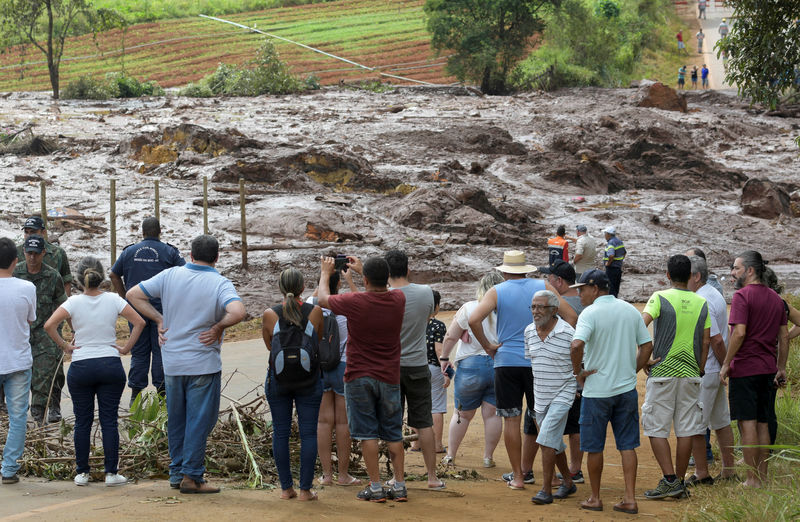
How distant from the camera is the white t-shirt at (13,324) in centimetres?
679

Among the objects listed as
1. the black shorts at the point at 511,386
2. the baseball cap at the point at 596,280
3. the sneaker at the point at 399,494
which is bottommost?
the sneaker at the point at 399,494

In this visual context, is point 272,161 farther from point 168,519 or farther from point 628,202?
point 168,519

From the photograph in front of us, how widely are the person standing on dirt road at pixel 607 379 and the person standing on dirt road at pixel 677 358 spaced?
39 cm

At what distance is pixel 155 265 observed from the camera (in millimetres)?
8898

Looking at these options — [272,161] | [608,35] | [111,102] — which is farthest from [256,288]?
[608,35]

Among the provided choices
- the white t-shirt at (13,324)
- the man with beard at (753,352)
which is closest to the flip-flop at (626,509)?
the man with beard at (753,352)

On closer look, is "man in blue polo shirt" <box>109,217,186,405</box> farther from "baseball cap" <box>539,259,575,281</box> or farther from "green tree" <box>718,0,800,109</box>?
"green tree" <box>718,0,800,109</box>

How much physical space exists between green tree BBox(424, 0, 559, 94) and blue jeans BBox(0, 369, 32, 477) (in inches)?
1671

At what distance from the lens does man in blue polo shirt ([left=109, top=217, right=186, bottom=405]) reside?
29.2ft

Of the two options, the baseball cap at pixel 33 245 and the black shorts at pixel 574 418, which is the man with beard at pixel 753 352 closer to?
the black shorts at pixel 574 418

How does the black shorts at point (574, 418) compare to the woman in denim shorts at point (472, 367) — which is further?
the woman in denim shorts at point (472, 367)

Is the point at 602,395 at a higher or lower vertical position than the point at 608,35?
lower

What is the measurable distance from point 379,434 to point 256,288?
1271cm

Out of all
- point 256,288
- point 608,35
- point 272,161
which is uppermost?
point 608,35
